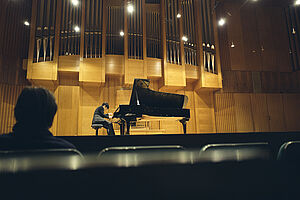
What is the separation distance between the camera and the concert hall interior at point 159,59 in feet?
20.9

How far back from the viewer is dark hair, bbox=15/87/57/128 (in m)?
1.26

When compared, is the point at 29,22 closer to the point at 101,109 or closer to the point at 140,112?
the point at 101,109

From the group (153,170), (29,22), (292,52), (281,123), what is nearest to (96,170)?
(153,170)

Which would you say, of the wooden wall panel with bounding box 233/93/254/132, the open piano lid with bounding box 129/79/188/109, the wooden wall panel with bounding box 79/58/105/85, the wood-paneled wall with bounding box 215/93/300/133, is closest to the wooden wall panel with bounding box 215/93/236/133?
the wood-paneled wall with bounding box 215/93/300/133

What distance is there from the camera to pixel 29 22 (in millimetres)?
6793

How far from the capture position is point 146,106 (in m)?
4.04

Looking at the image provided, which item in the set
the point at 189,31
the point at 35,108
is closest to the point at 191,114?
the point at 189,31

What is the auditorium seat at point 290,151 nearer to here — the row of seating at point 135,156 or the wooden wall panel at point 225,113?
the row of seating at point 135,156

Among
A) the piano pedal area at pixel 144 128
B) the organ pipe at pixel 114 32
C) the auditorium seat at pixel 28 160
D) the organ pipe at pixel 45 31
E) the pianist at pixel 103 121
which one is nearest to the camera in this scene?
the auditorium seat at pixel 28 160

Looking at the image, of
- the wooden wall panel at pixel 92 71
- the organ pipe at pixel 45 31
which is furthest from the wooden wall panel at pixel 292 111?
the organ pipe at pixel 45 31

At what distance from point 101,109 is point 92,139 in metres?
3.46

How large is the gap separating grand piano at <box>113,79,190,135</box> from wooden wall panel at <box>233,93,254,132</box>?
150 inches

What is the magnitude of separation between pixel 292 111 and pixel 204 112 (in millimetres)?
3026

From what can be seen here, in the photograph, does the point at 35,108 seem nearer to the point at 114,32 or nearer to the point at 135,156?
the point at 135,156
